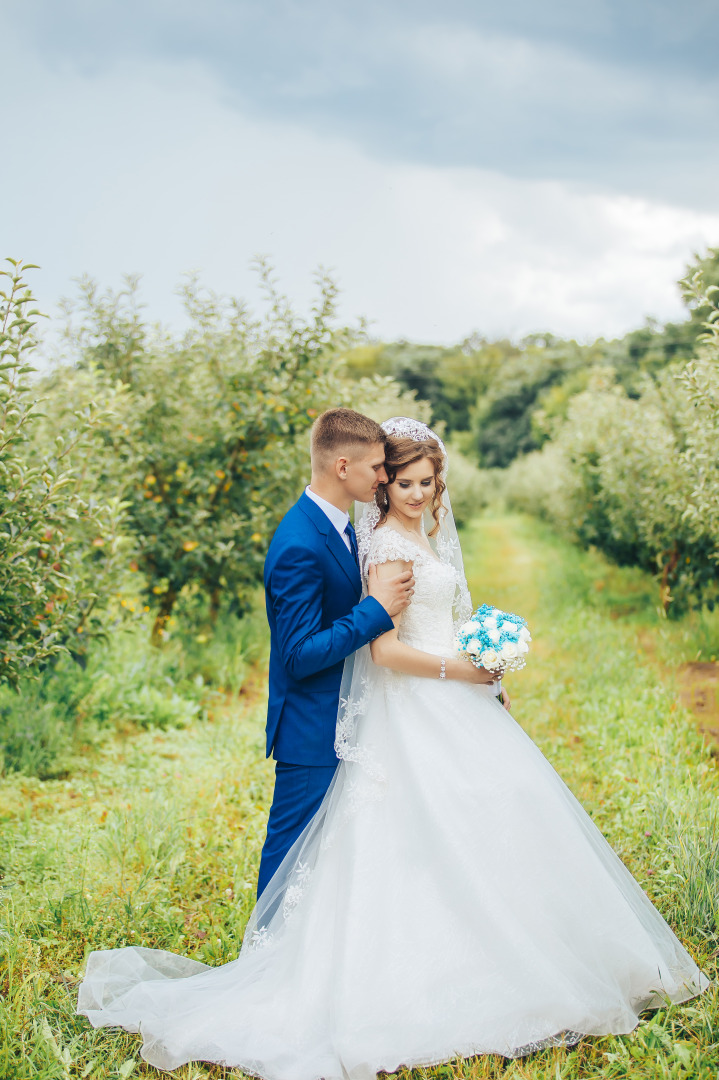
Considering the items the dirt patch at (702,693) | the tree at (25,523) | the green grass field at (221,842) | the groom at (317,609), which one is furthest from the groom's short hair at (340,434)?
the dirt patch at (702,693)

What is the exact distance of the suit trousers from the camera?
108 inches

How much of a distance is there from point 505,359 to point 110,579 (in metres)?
49.2

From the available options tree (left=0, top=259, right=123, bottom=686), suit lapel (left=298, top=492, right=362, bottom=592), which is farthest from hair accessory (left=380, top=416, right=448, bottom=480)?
tree (left=0, top=259, right=123, bottom=686)

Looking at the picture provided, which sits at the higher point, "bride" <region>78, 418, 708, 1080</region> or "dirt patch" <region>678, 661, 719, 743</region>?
"bride" <region>78, 418, 708, 1080</region>

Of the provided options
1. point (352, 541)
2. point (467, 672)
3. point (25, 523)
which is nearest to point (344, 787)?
point (467, 672)

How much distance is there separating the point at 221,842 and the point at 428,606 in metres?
1.94

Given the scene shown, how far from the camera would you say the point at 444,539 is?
10.4 feet

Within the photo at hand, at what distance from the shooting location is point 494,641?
8.71 feet

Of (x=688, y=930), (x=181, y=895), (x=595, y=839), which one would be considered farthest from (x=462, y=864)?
(x=181, y=895)

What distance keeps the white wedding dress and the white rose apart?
0.26 metres

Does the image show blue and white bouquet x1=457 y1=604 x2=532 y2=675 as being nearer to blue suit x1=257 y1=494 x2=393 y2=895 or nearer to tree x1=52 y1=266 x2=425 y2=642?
blue suit x1=257 y1=494 x2=393 y2=895

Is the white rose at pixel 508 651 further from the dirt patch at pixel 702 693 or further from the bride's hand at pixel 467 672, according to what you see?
the dirt patch at pixel 702 693

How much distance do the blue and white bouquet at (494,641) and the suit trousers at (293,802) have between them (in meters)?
0.65

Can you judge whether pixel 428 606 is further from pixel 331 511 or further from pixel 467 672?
pixel 331 511
